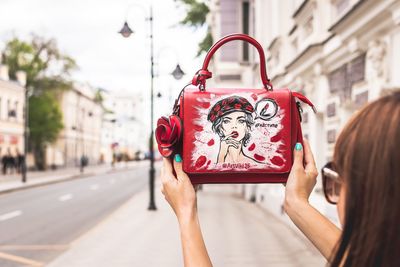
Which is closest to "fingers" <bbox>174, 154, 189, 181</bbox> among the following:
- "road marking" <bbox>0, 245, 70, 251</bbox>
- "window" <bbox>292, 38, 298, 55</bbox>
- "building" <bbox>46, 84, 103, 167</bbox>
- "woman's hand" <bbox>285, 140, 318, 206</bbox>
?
"woman's hand" <bbox>285, 140, 318, 206</bbox>

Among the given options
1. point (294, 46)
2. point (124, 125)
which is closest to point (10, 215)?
point (294, 46)

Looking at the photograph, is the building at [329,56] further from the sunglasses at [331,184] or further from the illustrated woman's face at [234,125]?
the sunglasses at [331,184]

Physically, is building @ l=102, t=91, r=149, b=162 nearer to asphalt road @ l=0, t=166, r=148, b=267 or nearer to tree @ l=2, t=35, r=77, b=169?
tree @ l=2, t=35, r=77, b=169

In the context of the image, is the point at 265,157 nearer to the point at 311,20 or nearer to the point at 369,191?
the point at 369,191

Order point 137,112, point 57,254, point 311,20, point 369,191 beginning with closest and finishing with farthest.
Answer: point 369,191 < point 57,254 < point 311,20 < point 137,112

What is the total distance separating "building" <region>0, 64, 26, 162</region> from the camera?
5131 centimetres

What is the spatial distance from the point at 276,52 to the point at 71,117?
60.2 meters

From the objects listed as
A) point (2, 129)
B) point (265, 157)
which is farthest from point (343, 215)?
point (2, 129)

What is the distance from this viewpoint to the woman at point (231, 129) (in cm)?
198

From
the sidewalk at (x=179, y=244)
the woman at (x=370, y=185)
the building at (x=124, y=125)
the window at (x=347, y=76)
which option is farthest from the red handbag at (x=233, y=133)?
the building at (x=124, y=125)

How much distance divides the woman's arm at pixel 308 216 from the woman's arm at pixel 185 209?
0.28 metres

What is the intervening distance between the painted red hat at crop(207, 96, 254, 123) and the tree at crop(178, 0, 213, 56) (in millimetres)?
29659

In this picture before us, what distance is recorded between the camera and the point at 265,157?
78.9 inches

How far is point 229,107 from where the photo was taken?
6.55 feet
